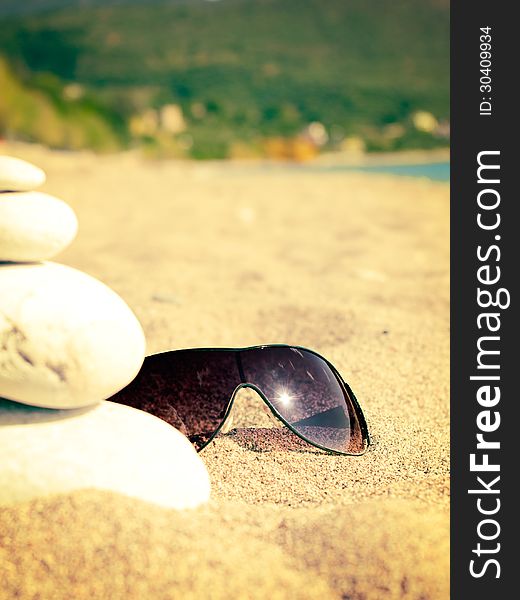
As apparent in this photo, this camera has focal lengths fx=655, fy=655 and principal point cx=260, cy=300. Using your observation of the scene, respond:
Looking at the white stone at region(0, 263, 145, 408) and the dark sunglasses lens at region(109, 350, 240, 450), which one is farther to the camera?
the dark sunglasses lens at region(109, 350, 240, 450)

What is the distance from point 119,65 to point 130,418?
988 inches

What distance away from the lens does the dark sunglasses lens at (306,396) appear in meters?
2.25

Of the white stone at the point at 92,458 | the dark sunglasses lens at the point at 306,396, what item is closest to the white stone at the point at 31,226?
the white stone at the point at 92,458

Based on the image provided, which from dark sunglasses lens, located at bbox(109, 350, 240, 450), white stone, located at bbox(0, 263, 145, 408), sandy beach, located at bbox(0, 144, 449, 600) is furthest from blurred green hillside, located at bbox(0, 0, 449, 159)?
white stone, located at bbox(0, 263, 145, 408)

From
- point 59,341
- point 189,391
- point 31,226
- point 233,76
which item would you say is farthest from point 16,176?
point 233,76

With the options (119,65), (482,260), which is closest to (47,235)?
(482,260)

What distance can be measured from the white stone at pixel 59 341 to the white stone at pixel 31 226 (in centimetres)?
6

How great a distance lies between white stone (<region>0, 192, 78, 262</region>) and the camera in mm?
1805

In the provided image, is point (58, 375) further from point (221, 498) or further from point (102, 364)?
point (221, 498)

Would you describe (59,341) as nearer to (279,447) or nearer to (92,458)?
(92,458)

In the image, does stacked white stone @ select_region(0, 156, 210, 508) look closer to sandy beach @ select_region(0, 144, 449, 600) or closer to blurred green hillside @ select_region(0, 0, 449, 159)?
sandy beach @ select_region(0, 144, 449, 600)

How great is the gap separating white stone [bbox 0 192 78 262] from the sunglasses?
0.60m

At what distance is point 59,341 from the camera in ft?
5.76

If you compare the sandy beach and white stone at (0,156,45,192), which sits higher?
white stone at (0,156,45,192)
